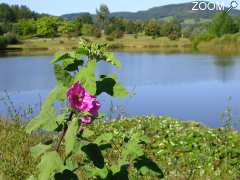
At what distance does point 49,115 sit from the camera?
79.4 inches

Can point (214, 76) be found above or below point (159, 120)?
below

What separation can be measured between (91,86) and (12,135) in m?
4.42

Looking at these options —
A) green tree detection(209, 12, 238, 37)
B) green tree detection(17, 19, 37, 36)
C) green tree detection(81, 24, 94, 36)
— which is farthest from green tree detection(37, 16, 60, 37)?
green tree detection(209, 12, 238, 37)

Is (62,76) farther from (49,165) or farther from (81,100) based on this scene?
(49,165)

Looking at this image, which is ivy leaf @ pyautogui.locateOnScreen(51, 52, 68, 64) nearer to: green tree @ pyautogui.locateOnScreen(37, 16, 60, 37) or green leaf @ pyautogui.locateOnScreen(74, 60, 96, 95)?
green leaf @ pyautogui.locateOnScreen(74, 60, 96, 95)

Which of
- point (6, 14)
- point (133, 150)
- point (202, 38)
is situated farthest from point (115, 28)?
point (133, 150)

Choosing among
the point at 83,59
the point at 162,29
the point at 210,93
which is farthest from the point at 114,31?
the point at 83,59

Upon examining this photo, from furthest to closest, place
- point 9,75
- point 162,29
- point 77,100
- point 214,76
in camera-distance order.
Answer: point 162,29
point 9,75
point 214,76
point 77,100

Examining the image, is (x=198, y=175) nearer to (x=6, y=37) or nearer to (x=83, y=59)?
(x=83, y=59)

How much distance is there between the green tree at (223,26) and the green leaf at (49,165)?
76994 millimetres

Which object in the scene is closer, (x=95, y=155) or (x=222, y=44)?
(x=95, y=155)

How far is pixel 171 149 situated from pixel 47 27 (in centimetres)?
8724

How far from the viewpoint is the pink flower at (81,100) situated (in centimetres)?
184

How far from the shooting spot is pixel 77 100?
6.10 ft
